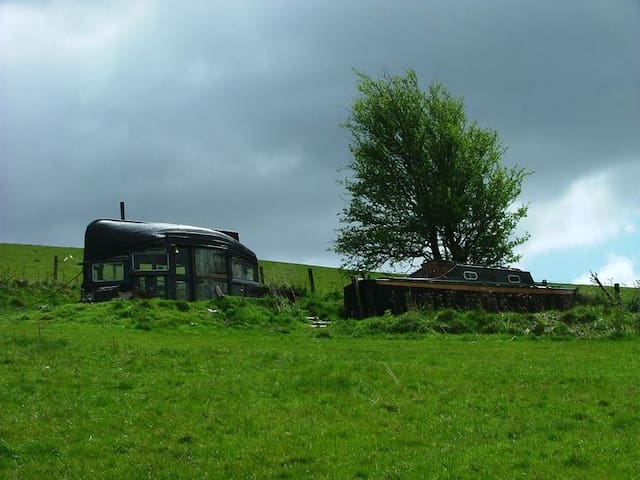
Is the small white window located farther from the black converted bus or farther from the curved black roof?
the curved black roof

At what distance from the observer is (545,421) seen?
41.8ft

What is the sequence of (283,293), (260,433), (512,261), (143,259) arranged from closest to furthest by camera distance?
(260,433)
(143,259)
(283,293)
(512,261)

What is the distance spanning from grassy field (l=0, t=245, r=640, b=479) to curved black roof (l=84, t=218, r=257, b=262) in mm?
12973

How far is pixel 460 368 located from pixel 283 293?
2363 cm

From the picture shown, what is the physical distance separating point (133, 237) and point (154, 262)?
164 cm

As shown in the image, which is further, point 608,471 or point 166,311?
point 166,311

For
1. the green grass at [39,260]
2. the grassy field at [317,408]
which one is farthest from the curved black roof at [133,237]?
the grassy field at [317,408]

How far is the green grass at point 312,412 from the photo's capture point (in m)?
10.6

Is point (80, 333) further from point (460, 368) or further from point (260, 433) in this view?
point (260, 433)

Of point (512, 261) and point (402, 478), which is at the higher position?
point (512, 261)

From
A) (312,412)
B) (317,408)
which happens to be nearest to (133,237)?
(317,408)

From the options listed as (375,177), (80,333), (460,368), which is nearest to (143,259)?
(80,333)

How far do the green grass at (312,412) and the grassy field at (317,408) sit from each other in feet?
0.13

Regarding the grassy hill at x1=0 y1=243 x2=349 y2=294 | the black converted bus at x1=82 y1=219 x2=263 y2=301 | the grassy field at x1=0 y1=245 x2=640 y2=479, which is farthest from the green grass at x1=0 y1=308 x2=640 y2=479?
the grassy hill at x1=0 y1=243 x2=349 y2=294
